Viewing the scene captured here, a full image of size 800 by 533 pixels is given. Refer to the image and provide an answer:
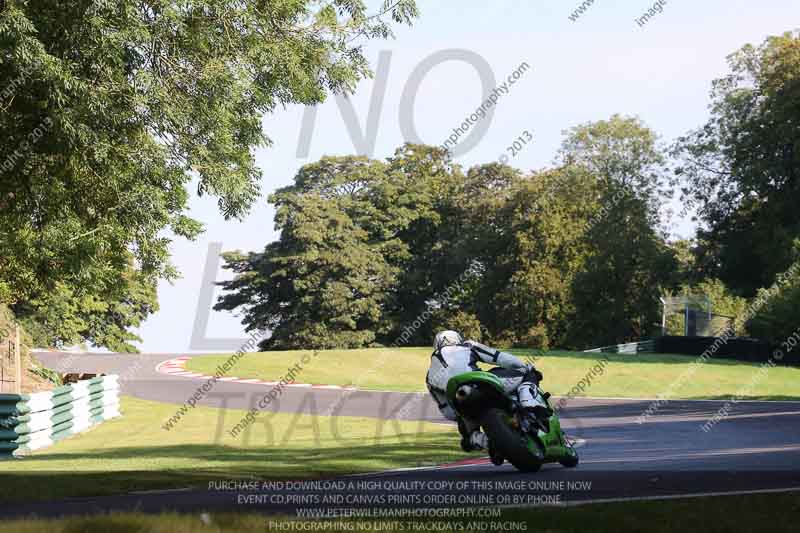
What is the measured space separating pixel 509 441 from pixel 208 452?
9.26 meters

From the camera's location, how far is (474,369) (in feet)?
35.9

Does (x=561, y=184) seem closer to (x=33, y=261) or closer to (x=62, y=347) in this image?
(x=62, y=347)

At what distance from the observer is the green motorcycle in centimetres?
1065

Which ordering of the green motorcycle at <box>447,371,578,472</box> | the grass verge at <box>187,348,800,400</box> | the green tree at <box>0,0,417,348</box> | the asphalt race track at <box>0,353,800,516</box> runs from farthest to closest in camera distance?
the grass verge at <box>187,348,800,400</box> → the green tree at <box>0,0,417,348</box> → the green motorcycle at <box>447,371,578,472</box> → the asphalt race track at <box>0,353,800,516</box>

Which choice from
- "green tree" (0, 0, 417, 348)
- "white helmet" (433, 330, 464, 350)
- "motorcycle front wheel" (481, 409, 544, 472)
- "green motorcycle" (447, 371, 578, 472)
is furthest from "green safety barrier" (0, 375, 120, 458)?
"motorcycle front wheel" (481, 409, 544, 472)

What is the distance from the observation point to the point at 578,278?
64500mm

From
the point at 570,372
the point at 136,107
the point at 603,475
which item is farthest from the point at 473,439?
the point at 570,372

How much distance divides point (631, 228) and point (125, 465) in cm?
5346

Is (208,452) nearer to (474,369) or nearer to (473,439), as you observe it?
(473,439)

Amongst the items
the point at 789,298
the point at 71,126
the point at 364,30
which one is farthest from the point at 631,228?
the point at 71,126

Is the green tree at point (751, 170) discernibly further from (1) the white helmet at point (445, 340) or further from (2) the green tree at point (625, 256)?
(1) the white helmet at point (445, 340)

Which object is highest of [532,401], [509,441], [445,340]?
[445,340]

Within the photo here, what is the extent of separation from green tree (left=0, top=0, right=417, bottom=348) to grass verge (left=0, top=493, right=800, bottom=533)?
27.8 feet

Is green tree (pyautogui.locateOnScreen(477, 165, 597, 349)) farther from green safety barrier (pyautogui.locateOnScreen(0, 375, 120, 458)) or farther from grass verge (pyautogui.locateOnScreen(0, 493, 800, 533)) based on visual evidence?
grass verge (pyautogui.locateOnScreen(0, 493, 800, 533))
